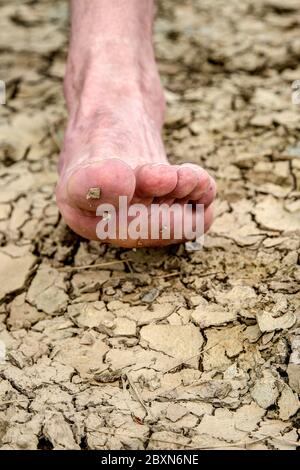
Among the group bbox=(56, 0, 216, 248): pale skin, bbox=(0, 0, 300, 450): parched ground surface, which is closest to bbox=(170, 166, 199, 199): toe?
bbox=(56, 0, 216, 248): pale skin

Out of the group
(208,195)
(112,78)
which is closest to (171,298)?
(208,195)

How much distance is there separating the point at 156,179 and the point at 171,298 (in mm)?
232

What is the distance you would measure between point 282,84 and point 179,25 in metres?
0.52

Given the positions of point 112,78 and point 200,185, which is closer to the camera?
point 200,185

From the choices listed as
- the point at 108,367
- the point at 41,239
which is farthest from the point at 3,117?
the point at 108,367

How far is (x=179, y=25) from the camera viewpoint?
209 cm

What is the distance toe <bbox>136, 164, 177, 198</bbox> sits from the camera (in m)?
1.07

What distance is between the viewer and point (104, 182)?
1.03 m

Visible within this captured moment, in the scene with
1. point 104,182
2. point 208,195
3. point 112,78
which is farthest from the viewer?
point 112,78

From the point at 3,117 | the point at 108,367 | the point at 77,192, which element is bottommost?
the point at 108,367

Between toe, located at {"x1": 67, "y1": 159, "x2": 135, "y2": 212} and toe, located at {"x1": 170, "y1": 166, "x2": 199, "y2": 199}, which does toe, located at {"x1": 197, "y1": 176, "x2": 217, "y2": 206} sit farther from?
toe, located at {"x1": 67, "y1": 159, "x2": 135, "y2": 212}

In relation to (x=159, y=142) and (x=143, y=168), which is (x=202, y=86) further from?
(x=143, y=168)

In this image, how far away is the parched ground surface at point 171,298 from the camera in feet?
3.11

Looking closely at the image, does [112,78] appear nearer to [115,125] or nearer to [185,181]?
[115,125]
